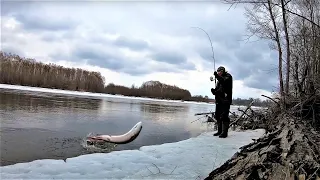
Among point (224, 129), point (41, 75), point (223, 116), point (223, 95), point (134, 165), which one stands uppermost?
point (41, 75)

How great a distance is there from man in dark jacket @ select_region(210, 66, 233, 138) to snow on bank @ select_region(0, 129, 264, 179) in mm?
1710

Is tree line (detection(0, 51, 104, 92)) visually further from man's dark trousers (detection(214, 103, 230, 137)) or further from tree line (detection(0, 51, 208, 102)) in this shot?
man's dark trousers (detection(214, 103, 230, 137))

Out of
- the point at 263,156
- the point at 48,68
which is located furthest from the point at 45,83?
the point at 263,156

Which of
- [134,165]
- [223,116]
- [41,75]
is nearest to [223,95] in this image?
[223,116]

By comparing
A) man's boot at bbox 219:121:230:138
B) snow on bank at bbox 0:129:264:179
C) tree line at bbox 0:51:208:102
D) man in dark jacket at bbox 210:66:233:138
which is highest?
tree line at bbox 0:51:208:102

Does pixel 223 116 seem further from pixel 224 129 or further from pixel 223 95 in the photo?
pixel 223 95

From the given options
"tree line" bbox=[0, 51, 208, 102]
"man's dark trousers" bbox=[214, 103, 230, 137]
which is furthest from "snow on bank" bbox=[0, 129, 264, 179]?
"tree line" bbox=[0, 51, 208, 102]

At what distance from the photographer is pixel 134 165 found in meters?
5.59

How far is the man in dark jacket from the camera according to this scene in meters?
8.89

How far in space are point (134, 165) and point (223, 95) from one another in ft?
14.3

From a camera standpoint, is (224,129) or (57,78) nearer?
(224,129)

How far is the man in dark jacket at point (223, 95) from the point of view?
29.2 ft

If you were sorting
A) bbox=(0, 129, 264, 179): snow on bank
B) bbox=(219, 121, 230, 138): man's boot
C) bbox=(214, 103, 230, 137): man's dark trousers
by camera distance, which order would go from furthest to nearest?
bbox=(219, 121, 230, 138): man's boot < bbox=(214, 103, 230, 137): man's dark trousers < bbox=(0, 129, 264, 179): snow on bank

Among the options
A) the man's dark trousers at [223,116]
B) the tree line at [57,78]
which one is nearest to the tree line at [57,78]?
the tree line at [57,78]
